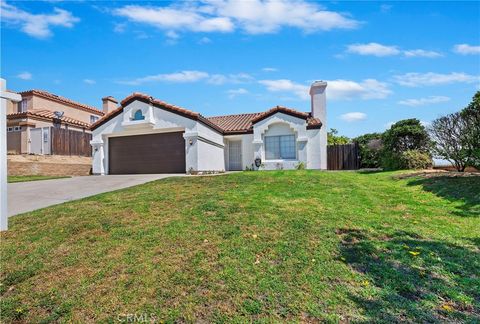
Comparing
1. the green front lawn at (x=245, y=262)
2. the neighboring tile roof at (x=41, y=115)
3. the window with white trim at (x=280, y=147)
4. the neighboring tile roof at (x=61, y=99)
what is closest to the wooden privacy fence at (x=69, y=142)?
the neighboring tile roof at (x=41, y=115)

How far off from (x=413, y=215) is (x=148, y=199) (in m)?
7.05

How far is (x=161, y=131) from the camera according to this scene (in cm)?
1827

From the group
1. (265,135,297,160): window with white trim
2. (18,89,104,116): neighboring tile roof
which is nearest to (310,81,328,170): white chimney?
(265,135,297,160): window with white trim

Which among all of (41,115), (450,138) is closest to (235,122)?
(450,138)

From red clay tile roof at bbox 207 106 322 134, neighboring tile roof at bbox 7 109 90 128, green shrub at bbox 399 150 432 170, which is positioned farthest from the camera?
neighboring tile roof at bbox 7 109 90 128

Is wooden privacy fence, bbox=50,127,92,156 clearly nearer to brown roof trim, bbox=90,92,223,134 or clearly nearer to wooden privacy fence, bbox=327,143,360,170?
brown roof trim, bbox=90,92,223,134

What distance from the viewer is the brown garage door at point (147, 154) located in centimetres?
1794

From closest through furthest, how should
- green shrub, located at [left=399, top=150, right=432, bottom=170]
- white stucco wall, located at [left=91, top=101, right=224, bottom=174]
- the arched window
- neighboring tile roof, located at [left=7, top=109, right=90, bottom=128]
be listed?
green shrub, located at [left=399, top=150, right=432, bottom=170] → white stucco wall, located at [left=91, top=101, right=224, bottom=174] → the arched window → neighboring tile roof, located at [left=7, top=109, right=90, bottom=128]

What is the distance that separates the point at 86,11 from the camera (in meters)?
9.49

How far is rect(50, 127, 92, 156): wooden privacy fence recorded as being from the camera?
21516mm

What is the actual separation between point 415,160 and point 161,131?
14.8 meters

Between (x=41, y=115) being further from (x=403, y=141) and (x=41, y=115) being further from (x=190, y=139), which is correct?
(x=403, y=141)

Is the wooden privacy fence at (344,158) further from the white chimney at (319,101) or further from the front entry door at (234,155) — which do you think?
the front entry door at (234,155)

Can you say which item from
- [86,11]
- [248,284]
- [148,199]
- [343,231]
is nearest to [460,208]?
[343,231]
